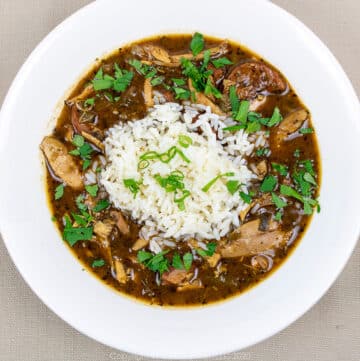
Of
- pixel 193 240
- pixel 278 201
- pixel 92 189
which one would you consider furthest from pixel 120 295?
pixel 278 201

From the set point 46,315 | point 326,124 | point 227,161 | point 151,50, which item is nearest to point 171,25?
point 151,50

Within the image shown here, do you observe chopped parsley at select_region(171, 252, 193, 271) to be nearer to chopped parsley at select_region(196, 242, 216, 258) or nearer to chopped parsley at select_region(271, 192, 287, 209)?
chopped parsley at select_region(196, 242, 216, 258)

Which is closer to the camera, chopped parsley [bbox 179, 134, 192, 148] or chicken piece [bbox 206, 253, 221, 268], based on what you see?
chopped parsley [bbox 179, 134, 192, 148]

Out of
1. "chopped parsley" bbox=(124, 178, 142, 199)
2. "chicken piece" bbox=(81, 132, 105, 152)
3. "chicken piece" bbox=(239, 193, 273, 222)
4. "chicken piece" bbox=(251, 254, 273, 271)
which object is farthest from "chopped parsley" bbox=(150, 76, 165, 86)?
"chicken piece" bbox=(251, 254, 273, 271)

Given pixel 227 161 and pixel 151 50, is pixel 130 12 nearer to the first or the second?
pixel 151 50

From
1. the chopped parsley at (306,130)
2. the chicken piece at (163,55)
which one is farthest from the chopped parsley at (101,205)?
the chopped parsley at (306,130)

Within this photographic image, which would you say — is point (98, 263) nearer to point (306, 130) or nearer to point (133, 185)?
point (133, 185)
